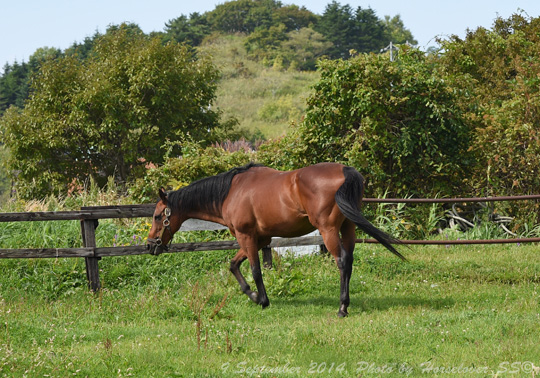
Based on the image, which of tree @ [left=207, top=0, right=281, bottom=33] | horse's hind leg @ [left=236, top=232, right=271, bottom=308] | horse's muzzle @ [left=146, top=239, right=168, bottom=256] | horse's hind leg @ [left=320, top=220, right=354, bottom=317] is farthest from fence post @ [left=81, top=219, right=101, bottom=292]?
tree @ [left=207, top=0, right=281, bottom=33]

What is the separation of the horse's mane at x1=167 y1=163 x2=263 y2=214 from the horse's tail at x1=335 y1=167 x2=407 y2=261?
4.79 feet

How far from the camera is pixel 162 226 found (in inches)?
317

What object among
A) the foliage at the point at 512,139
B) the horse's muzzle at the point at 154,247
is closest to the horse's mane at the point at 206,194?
the horse's muzzle at the point at 154,247

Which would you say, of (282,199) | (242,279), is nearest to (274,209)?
(282,199)

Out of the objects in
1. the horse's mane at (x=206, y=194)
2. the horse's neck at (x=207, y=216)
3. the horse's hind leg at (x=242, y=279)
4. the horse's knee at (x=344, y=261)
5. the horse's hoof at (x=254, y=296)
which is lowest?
the horse's hoof at (x=254, y=296)

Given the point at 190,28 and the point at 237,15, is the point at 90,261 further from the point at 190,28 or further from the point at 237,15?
the point at 237,15

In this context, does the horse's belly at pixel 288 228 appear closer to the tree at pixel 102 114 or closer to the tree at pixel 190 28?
the tree at pixel 102 114

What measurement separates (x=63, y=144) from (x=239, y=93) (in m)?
38.5

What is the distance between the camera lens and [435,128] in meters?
12.1

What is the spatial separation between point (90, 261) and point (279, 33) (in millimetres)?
74763

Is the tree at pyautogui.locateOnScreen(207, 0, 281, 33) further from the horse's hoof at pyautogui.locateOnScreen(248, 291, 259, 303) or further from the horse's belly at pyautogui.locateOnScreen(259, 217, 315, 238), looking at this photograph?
the horse's hoof at pyautogui.locateOnScreen(248, 291, 259, 303)

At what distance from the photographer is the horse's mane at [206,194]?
7.79 meters

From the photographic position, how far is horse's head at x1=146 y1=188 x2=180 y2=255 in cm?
799

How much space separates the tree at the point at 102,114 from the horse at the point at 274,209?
11654mm
